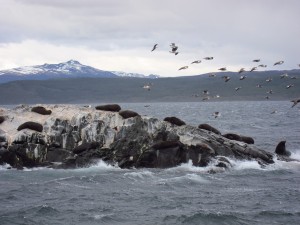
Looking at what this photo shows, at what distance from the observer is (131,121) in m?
41.2

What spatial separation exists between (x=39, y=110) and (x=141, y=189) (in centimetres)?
1451

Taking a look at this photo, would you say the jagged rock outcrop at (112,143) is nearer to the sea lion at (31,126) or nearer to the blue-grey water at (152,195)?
the sea lion at (31,126)

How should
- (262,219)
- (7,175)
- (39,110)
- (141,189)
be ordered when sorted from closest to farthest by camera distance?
1. (262,219)
2. (141,189)
3. (7,175)
4. (39,110)

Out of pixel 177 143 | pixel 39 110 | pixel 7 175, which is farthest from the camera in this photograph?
pixel 39 110

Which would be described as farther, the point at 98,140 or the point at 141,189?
the point at 98,140

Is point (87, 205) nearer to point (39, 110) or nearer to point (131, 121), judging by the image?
point (131, 121)

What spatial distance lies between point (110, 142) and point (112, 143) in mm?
211

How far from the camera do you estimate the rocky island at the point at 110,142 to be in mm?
39406

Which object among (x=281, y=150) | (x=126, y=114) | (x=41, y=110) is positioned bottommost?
(x=281, y=150)

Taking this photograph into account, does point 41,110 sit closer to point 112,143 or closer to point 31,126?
point 31,126

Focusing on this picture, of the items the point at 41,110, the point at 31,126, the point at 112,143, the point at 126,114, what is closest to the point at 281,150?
the point at 126,114

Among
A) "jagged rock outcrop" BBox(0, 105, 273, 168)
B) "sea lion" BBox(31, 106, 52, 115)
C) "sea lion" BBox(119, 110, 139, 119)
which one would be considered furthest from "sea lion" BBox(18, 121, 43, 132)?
"sea lion" BBox(119, 110, 139, 119)

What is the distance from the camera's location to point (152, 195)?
30391 mm

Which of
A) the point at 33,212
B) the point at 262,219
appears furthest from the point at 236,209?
the point at 33,212
